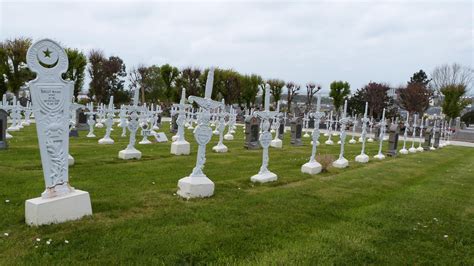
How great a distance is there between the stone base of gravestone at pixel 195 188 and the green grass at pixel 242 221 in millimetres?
174

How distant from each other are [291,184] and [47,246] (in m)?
5.48

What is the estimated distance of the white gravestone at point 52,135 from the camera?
16.0 ft

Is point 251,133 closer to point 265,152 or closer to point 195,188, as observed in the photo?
point 265,152

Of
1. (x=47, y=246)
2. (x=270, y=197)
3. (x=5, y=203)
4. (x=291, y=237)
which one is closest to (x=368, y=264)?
(x=291, y=237)

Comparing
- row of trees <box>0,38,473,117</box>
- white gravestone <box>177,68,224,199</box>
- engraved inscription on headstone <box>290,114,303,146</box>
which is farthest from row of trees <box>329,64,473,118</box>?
white gravestone <box>177,68,224,199</box>

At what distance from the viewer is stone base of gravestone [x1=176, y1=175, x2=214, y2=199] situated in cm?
676

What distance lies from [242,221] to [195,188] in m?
1.49

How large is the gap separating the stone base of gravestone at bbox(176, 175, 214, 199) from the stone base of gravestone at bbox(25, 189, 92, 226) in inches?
71.7

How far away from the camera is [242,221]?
219 inches

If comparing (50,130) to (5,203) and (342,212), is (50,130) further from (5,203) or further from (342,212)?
(342,212)

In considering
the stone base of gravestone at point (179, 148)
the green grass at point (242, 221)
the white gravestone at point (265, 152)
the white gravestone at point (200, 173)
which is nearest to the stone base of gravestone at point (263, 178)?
the white gravestone at point (265, 152)

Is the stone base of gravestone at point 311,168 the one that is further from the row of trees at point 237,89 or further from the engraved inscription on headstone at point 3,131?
the row of trees at point 237,89

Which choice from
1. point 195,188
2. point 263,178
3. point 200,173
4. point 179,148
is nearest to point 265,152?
point 263,178

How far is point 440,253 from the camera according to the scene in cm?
491
